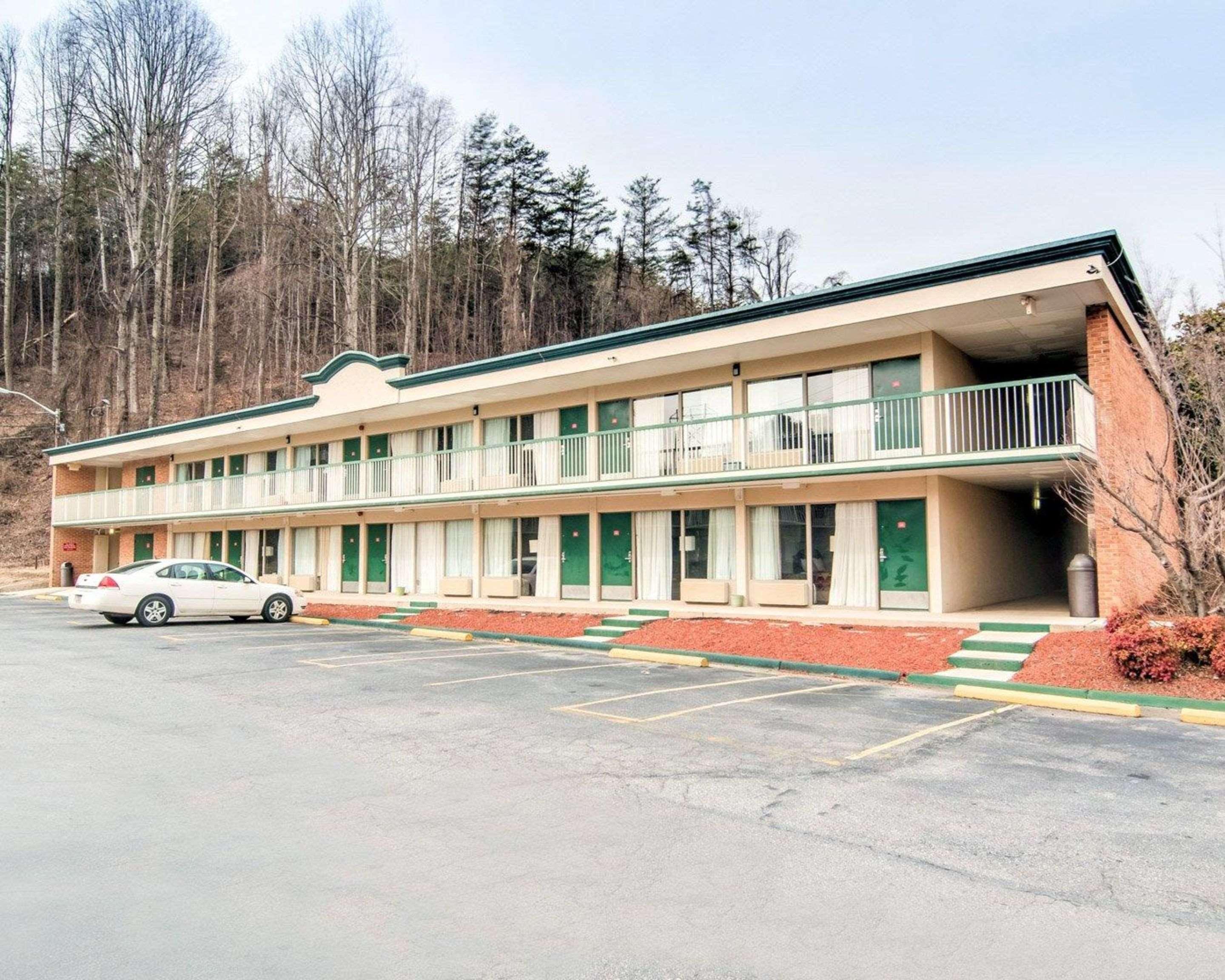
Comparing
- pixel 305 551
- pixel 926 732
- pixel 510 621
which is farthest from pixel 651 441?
pixel 305 551

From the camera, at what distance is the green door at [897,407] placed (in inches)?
631

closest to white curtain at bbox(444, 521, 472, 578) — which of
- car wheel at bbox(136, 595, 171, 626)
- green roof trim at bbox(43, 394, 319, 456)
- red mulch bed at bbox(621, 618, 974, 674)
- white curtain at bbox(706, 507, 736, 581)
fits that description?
green roof trim at bbox(43, 394, 319, 456)

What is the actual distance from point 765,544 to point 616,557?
3.93 metres

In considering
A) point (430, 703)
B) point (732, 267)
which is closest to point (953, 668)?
point (430, 703)

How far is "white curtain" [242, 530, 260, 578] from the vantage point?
99.0ft

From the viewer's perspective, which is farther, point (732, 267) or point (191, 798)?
point (732, 267)

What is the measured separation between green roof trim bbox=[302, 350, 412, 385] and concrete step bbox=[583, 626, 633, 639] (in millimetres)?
10292

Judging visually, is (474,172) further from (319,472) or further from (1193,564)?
(1193,564)

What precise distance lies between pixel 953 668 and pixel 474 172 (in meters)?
40.0

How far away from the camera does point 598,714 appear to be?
30.1ft

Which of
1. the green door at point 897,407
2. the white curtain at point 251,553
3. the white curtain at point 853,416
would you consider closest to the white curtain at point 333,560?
the white curtain at point 251,553

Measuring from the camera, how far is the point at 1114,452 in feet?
45.9

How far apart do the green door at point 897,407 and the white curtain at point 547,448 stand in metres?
7.56

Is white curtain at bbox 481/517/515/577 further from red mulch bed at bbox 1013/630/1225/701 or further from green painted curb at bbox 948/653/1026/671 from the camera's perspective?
red mulch bed at bbox 1013/630/1225/701
